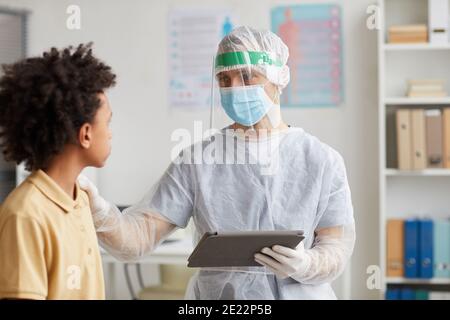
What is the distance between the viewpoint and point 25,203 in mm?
923

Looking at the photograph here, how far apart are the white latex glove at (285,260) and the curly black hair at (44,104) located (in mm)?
358

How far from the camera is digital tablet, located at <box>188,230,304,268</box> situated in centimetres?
107

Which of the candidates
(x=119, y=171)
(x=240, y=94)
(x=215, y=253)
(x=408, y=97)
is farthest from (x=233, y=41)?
(x=408, y=97)

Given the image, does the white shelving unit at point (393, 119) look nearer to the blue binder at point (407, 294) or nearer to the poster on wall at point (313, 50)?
the blue binder at point (407, 294)

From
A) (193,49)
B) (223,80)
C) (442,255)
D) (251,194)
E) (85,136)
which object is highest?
(193,49)

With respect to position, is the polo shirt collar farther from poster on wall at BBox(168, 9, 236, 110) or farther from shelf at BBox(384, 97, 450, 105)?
shelf at BBox(384, 97, 450, 105)

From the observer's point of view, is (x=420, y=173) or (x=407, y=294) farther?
(x=407, y=294)

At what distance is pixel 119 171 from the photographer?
7.52 ft

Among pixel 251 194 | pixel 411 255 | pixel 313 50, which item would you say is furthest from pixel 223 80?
pixel 411 255

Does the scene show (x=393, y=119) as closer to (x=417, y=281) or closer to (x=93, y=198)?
(x=417, y=281)

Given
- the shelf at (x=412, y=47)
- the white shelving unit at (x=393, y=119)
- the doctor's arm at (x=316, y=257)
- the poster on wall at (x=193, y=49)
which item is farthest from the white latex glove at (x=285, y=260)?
the shelf at (x=412, y=47)

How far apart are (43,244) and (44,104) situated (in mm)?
194

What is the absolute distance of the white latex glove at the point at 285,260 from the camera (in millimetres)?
1124
